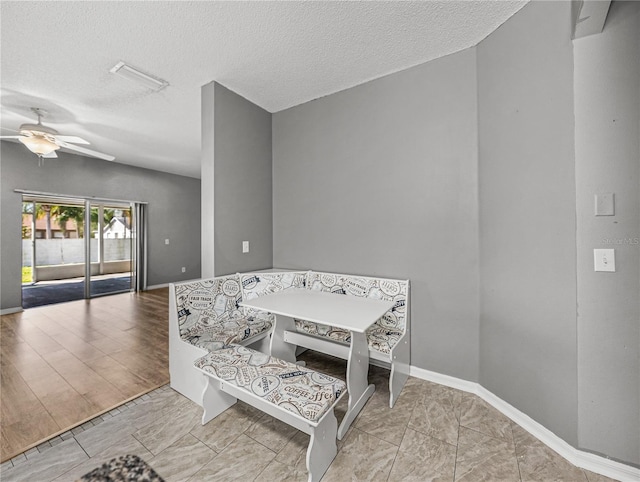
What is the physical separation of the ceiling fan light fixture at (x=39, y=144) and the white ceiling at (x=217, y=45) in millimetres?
401

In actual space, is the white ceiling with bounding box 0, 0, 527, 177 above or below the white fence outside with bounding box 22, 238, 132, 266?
above

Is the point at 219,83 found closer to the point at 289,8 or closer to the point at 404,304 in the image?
the point at 289,8

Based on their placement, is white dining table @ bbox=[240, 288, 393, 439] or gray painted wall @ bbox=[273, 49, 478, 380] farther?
gray painted wall @ bbox=[273, 49, 478, 380]

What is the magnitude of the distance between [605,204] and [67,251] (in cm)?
764

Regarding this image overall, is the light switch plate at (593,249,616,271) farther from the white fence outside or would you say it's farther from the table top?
the white fence outside

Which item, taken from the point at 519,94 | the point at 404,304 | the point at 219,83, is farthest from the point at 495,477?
the point at 219,83

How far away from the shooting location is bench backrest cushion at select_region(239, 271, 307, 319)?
2498 millimetres

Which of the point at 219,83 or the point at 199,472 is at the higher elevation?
the point at 219,83

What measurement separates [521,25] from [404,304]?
208 centimetres

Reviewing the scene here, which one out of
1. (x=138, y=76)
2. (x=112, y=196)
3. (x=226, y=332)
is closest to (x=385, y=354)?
(x=226, y=332)

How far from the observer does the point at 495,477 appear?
1319 millimetres

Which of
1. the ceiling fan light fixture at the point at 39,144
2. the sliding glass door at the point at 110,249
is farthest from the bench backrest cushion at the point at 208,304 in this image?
the sliding glass door at the point at 110,249

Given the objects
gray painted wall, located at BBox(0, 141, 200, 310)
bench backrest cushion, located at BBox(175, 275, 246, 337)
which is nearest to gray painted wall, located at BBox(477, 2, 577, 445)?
bench backrest cushion, located at BBox(175, 275, 246, 337)

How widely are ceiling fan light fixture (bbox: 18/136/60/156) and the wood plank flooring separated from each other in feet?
7.23
